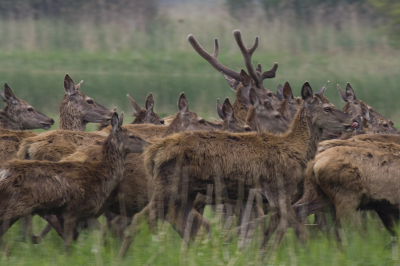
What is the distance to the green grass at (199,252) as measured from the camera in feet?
17.1

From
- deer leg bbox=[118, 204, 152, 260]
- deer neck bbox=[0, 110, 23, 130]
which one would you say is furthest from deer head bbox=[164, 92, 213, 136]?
deer leg bbox=[118, 204, 152, 260]

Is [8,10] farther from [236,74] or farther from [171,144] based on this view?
[171,144]

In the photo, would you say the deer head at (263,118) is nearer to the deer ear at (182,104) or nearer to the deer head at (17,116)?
the deer ear at (182,104)

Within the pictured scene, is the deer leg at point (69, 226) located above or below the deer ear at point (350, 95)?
below

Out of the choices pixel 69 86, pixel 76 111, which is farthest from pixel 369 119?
pixel 69 86

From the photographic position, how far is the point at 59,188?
6035 mm

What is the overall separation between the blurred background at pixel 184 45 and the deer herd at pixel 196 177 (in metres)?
11.2

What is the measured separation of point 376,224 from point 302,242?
149 cm

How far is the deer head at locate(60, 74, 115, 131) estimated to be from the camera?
9.59 meters

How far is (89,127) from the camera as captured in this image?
14.1m

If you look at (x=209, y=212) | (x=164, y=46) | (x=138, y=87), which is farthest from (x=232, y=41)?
(x=209, y=212)

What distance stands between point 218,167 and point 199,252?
1.00 metres

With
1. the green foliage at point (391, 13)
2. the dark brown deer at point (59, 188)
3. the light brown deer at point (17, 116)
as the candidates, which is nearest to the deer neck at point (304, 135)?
the dark brown deer at point (59, 188)

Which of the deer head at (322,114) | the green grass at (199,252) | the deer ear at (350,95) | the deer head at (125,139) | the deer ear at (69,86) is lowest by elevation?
the green grass at (199,252)
